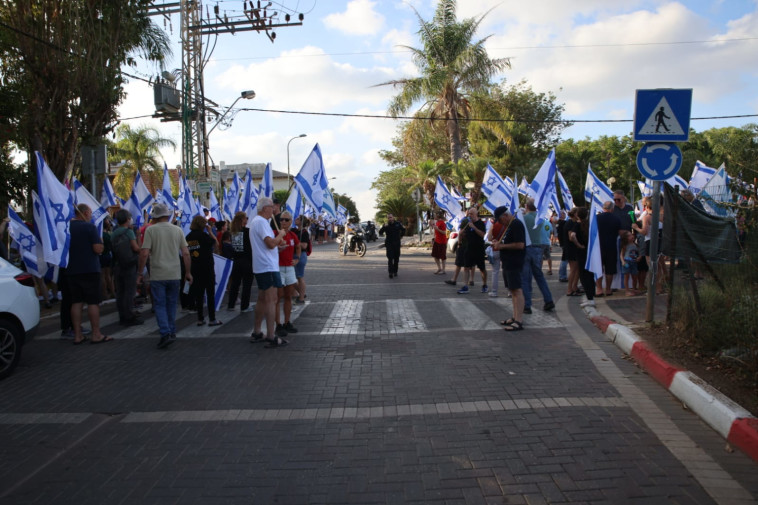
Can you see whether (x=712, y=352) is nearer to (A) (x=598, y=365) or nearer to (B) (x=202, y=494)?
(A) (x=598, y=365)

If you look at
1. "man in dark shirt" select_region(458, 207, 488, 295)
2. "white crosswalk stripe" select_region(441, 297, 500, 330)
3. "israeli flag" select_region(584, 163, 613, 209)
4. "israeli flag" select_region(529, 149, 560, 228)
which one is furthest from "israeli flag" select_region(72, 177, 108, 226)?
"israeli flag" select_region(584, 163, 613, 209)

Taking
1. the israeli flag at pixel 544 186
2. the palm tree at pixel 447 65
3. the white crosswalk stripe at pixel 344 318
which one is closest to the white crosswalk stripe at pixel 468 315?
the white crosswalk stripe at pixel 344 318

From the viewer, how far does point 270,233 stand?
6.89 m

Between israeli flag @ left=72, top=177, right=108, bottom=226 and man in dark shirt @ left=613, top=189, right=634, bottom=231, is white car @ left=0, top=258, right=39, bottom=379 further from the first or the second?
man in dark shirt @ left=613, top=189, right=634, bottom=231

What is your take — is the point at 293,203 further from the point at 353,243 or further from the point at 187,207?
the point at 353,243

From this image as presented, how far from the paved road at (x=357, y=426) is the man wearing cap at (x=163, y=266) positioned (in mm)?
388

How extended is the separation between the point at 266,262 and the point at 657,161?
5266 millimetres

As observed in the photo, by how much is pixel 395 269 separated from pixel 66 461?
11686 mm

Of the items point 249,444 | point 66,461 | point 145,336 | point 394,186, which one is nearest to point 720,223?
point 249,444

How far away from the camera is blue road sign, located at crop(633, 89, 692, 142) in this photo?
22.8 feet

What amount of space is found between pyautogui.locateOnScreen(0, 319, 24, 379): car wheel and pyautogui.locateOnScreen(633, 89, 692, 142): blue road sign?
783 centimetres

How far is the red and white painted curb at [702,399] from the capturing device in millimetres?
3918

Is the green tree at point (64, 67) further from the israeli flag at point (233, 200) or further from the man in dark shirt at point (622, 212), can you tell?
the man in dark shirt at point (622, 212)

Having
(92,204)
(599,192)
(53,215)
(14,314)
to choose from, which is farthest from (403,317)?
(599,192)
